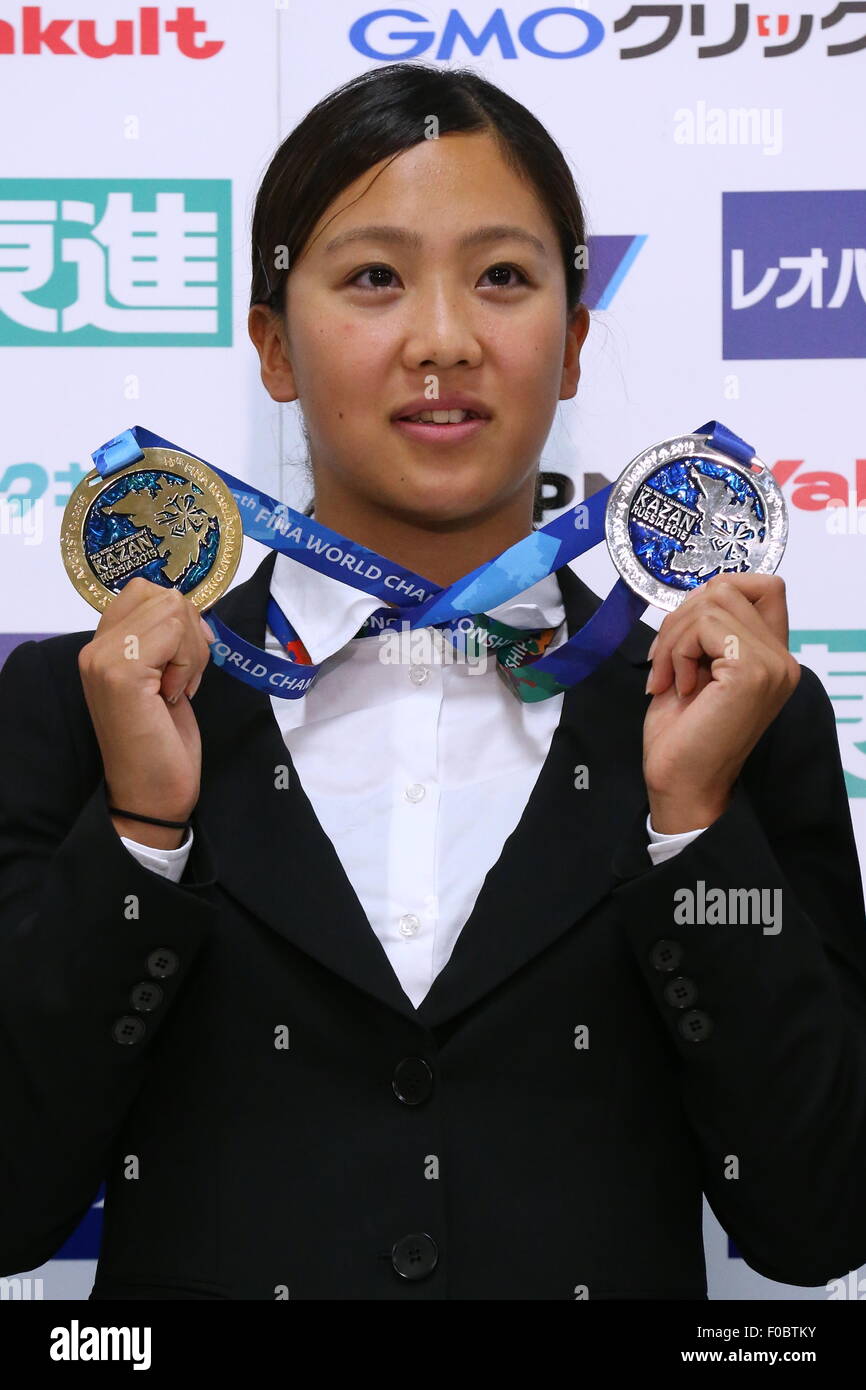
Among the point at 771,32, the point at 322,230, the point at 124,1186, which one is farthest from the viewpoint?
the point at 771,32

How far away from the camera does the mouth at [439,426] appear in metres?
1.65

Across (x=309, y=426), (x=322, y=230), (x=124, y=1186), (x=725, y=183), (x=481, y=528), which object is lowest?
(x=124, y=1186)

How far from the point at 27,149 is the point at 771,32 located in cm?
96

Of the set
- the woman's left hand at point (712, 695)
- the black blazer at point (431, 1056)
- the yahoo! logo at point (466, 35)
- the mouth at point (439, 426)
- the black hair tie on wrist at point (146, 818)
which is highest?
the yahoo! logo at point (466, 35)

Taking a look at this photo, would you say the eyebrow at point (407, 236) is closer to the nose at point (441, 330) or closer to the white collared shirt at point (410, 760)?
the nose at point (441, 330)

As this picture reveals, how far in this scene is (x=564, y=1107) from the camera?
1.52 metres

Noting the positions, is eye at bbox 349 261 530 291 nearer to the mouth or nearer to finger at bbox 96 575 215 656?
the mouth

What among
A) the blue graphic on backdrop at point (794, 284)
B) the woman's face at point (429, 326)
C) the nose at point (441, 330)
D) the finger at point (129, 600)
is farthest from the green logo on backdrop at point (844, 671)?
the finger at point (129, 600)

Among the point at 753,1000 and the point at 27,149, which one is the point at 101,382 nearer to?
the point at 27,149

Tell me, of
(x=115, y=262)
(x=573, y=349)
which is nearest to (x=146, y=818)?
(x=573, y=349)

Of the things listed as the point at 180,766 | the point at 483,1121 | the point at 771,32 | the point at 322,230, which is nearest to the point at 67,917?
the point at 180,766

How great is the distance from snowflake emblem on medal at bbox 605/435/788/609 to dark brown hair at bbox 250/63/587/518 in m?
0.28

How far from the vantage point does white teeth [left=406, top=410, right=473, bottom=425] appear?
1649 millimetres

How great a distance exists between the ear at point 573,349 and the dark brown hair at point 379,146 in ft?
0.16
